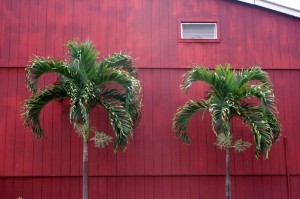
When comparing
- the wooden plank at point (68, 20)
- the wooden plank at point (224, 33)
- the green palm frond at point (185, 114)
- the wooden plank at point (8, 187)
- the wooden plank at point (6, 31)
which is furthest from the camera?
the wooden plank at point (224, 33)

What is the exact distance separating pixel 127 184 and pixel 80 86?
2373mm

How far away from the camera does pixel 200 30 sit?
27.6 ft

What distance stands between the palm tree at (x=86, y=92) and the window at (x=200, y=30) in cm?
197

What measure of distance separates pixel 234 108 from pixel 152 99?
194 cm

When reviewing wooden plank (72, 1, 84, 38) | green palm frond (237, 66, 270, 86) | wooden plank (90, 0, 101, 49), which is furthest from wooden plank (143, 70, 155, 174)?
green palm frond (237, 66, 270, 86)

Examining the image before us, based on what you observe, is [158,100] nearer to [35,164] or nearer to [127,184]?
[127,184]

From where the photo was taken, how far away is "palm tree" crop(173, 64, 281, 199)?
667 cm

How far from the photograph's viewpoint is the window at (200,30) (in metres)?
8.34

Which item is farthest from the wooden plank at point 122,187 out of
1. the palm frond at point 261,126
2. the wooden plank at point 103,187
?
the palm frond at point 261,126

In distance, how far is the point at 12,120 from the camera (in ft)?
25.7

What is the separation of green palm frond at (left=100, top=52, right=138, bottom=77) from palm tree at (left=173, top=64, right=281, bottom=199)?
3.60ft

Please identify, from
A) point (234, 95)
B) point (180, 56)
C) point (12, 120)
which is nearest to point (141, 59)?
point (180, 56)

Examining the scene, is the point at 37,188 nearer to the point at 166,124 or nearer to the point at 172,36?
the point at 166,124

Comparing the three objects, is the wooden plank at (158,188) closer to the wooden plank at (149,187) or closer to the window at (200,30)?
the wooden plank at (149,187)
